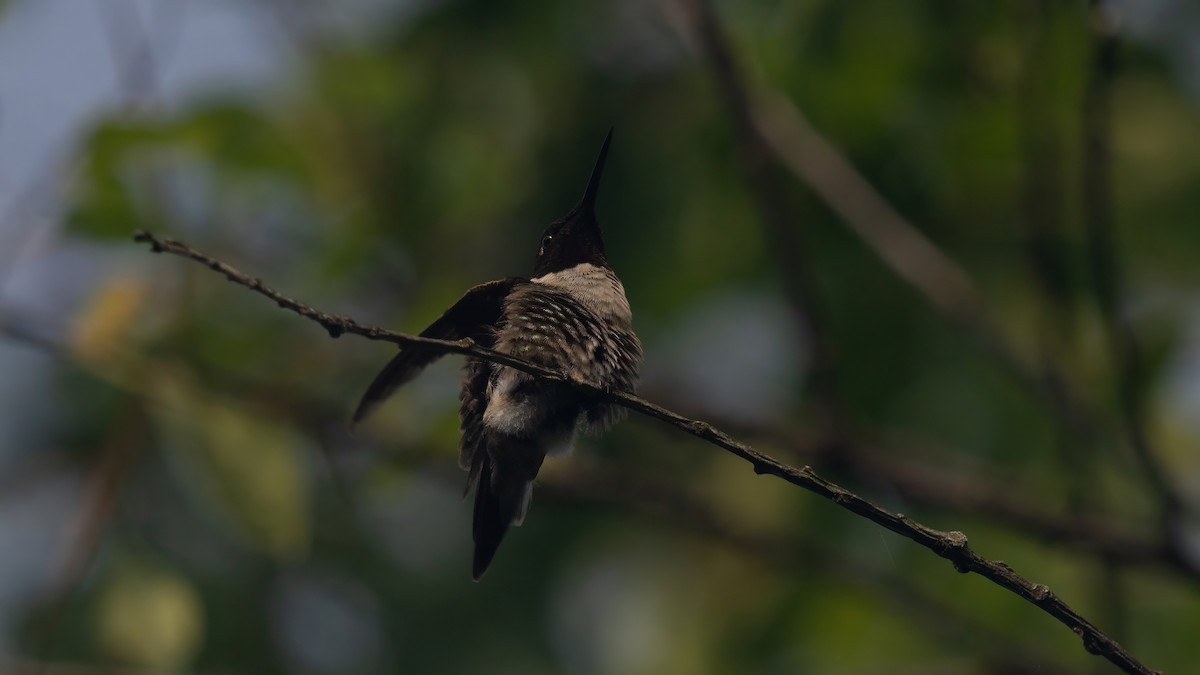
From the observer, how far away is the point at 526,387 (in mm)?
2564

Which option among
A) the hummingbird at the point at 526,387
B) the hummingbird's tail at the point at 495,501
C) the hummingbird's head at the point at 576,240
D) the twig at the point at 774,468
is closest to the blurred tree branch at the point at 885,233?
the hummingbird's head at the point at 576,240

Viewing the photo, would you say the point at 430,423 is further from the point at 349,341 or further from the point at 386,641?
the point at 386,641

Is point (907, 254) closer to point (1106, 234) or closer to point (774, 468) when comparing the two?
point (1106, 234)

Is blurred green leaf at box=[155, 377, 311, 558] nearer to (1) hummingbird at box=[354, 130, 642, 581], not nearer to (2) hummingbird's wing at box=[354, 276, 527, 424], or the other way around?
(1) hummingbird at box=[354, 130, 642, 581]

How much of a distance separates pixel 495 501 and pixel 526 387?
0.81 ft

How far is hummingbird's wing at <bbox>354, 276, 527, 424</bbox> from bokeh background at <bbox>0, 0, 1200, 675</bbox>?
1.44 metres

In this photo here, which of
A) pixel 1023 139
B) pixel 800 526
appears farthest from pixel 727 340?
pixel 1023 139

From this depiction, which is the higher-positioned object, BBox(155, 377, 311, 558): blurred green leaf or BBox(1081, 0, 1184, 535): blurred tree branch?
BBox(1081, 0, 1184, 535): blurred tree branch

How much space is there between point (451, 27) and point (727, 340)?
81.5 inches

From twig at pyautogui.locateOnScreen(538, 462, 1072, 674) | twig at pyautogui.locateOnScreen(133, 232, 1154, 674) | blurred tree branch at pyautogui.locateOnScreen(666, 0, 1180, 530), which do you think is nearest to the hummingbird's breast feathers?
twig at pyautogui.locateOnScreen(133, 232, 1154, 674)

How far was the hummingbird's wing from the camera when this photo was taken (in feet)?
7.09

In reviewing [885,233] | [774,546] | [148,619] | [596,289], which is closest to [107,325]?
[148,619]

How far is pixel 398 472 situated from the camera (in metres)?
4.54

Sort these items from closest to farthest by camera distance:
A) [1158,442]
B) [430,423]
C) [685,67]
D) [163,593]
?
[163,593] → [430,423] → [1158,442] → [685,67]
